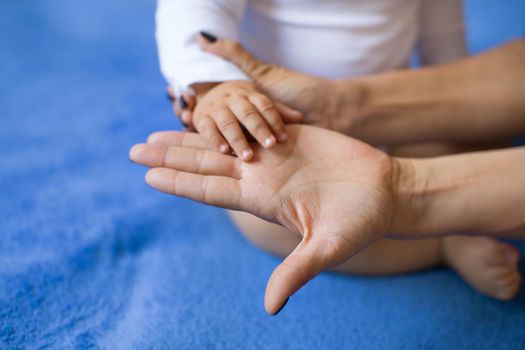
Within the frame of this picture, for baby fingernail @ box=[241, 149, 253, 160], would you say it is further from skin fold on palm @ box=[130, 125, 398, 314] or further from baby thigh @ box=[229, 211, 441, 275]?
baby thigh @ box=[229, 211, 441, 275]

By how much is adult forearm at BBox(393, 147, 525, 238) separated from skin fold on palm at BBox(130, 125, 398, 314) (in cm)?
3

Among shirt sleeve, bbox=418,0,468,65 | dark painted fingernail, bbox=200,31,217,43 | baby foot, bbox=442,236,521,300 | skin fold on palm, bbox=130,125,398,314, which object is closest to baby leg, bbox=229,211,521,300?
baby foot, bbox=442,236,521,300

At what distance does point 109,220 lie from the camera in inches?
31.0

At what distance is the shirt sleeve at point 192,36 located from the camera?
0.72 metres

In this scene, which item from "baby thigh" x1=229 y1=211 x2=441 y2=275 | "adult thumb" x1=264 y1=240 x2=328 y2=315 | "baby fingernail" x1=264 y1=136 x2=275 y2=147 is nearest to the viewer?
"adult thumb" x1=264 y1=240 x2=328 y2=315

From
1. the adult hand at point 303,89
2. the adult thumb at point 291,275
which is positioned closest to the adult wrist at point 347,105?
the adult hand at point 303,89

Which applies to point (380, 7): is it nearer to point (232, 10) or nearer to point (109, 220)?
point (232, 10)

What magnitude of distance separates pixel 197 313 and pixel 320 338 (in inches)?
6.4

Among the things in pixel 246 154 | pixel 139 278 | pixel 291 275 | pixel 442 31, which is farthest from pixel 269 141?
pixel 442 31

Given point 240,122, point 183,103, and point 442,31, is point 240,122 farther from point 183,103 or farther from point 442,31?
point 442,31

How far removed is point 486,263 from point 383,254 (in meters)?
0.14

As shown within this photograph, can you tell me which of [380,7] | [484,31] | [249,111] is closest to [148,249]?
[249,111]

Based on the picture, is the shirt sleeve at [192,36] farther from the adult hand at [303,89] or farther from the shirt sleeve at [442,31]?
the shirt sleeve at [442,31]

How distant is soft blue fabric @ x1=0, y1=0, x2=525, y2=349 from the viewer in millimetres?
615
